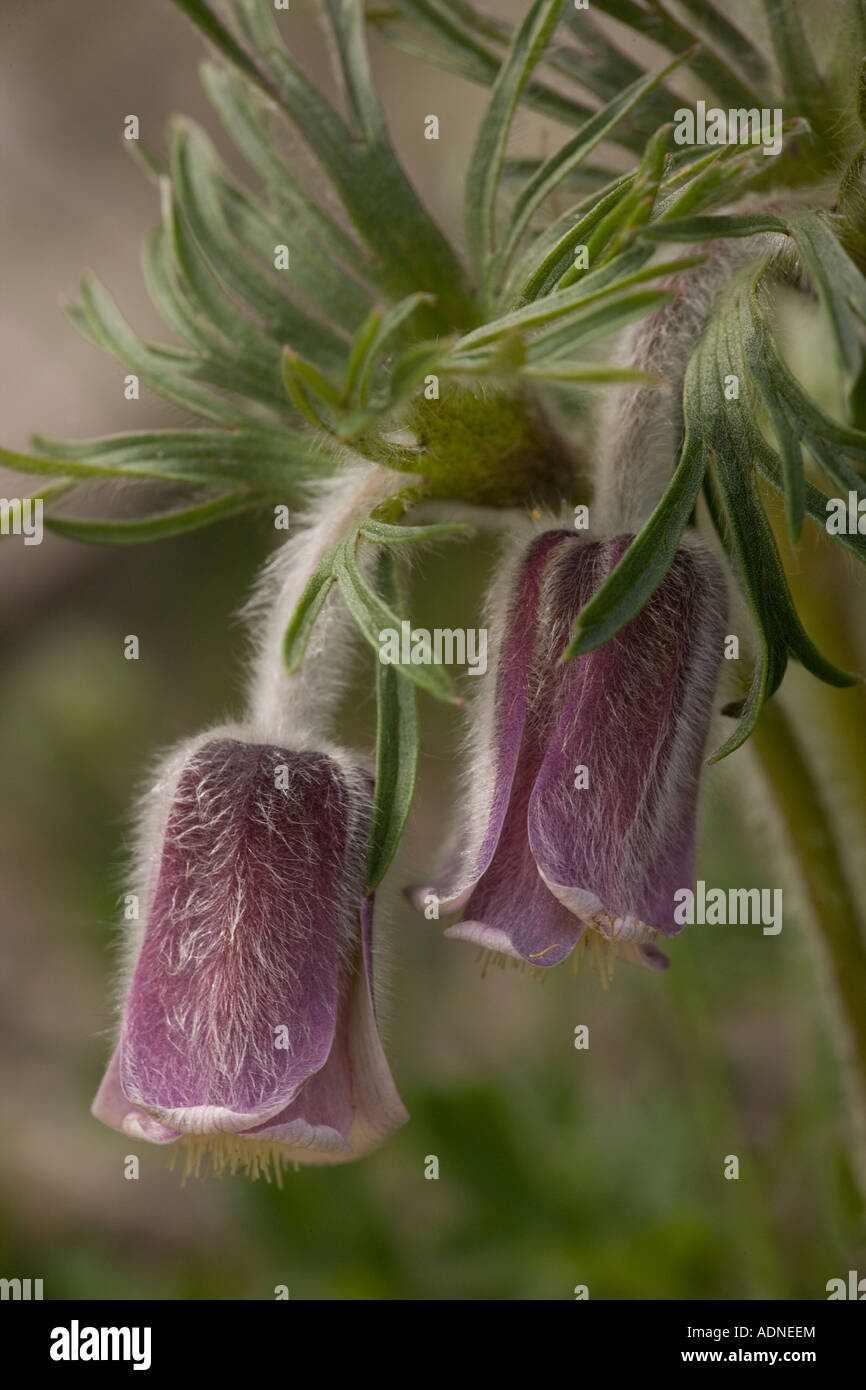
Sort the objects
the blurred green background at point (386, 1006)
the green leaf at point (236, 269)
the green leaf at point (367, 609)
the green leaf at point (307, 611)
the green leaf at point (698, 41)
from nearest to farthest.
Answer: the green leaf at point (367, 609), the green leaf at point (307, 611), the green leaf at point (698, 41), the green leaf at point (236, 269), the blurred green background at point (386, 1006)

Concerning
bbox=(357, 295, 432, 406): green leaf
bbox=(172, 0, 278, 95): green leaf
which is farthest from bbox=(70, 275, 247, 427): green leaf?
bbox=(357, 295, 432, 406): green leaf

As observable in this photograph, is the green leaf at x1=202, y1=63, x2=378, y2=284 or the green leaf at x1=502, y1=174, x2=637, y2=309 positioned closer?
the green leaf at x1=502, y1=174, x2=637, y2=309

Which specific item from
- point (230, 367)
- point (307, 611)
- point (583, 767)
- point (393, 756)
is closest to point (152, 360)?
point (230, 367)

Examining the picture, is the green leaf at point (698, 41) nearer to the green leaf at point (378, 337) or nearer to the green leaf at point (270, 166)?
the green leaf at point (270, 166)

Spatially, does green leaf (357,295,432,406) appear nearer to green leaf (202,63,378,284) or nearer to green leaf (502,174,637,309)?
green leaf (502,174,637,309)
